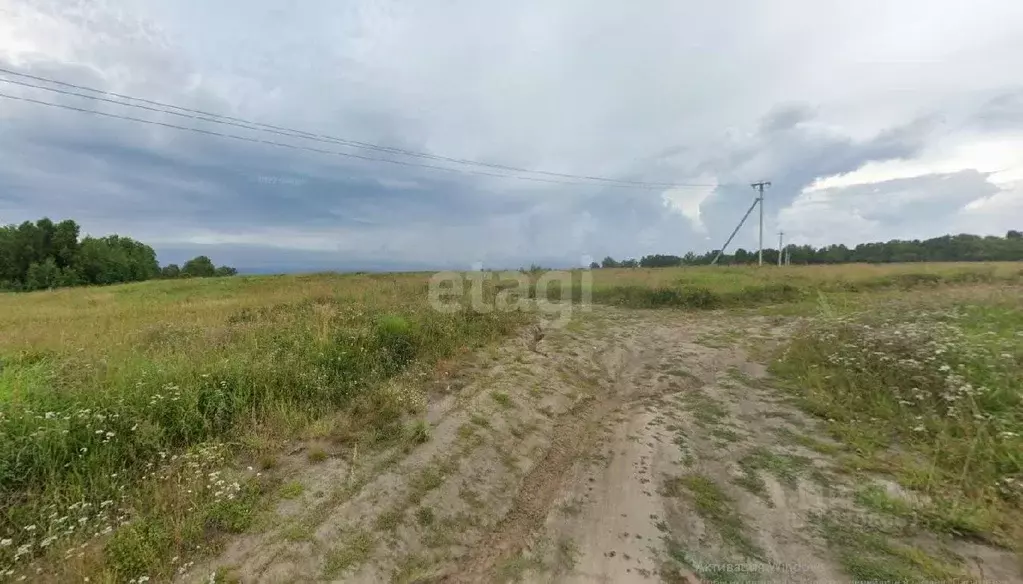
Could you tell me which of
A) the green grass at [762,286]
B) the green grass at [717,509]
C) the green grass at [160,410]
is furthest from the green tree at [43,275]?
the green grass at [717,509]

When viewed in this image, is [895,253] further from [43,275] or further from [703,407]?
[43,275]

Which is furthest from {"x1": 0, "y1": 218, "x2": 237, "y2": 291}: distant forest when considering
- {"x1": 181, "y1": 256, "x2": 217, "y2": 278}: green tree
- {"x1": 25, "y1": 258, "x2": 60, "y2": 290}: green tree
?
{"x1": 181, "y1": 256, "x2": 217, "y2": 278}: green tree

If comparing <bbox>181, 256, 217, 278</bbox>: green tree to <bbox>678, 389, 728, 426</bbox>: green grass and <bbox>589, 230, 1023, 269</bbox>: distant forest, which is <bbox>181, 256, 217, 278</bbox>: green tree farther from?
<bbox>678, 389, 728, 426</bbox>: green grass

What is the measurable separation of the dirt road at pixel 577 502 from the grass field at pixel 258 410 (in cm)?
45

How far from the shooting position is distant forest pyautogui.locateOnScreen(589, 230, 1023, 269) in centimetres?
4294

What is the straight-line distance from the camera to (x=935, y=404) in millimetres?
5156

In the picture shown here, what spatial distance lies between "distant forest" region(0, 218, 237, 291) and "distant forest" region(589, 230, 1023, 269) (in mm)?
66253

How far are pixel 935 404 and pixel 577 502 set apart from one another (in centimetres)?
508

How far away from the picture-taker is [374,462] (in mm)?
4199

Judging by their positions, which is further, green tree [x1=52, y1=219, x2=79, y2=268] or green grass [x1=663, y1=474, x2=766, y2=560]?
green tree [x1=52, y1=219, x2=79, y2=268]

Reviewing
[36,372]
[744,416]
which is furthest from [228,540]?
[744,416]

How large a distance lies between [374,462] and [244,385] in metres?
2.21

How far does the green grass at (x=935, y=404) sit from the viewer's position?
3.56m

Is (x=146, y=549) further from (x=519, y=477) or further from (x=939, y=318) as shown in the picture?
(x=939, y=318)
